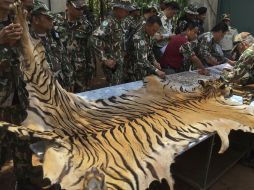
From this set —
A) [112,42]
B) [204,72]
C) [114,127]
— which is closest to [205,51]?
[204,72]

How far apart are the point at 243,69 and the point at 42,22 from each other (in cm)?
236

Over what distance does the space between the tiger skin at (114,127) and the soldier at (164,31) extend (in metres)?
1.97

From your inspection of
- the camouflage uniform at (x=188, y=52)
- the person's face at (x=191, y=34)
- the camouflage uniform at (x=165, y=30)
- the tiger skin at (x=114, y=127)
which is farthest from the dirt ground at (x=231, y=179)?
the camouflage uniform at (x=165, y=30)

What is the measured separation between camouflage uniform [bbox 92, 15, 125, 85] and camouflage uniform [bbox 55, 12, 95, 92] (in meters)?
0.35

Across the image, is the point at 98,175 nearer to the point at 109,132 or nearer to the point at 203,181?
the point at 109,132

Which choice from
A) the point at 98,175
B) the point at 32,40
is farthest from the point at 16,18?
the point at 98,175

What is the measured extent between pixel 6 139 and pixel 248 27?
9080 millimetres

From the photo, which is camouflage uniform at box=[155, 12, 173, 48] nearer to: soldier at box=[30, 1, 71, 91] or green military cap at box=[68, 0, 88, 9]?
green military cap at box=[68, 0, 88, 9]

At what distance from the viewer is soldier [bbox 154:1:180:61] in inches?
199

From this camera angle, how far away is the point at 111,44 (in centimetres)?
395

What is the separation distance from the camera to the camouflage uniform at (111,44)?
3826mm

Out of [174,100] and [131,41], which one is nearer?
[174,100]

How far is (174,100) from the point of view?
3.01 m

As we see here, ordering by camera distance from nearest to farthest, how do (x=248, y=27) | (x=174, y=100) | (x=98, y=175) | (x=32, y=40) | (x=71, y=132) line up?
1. (x=98, y=175)
2. (x=71, y=132)
3. (x=32, y=40)
4. (x=174, y=100)
5. (x=248, y=27)
